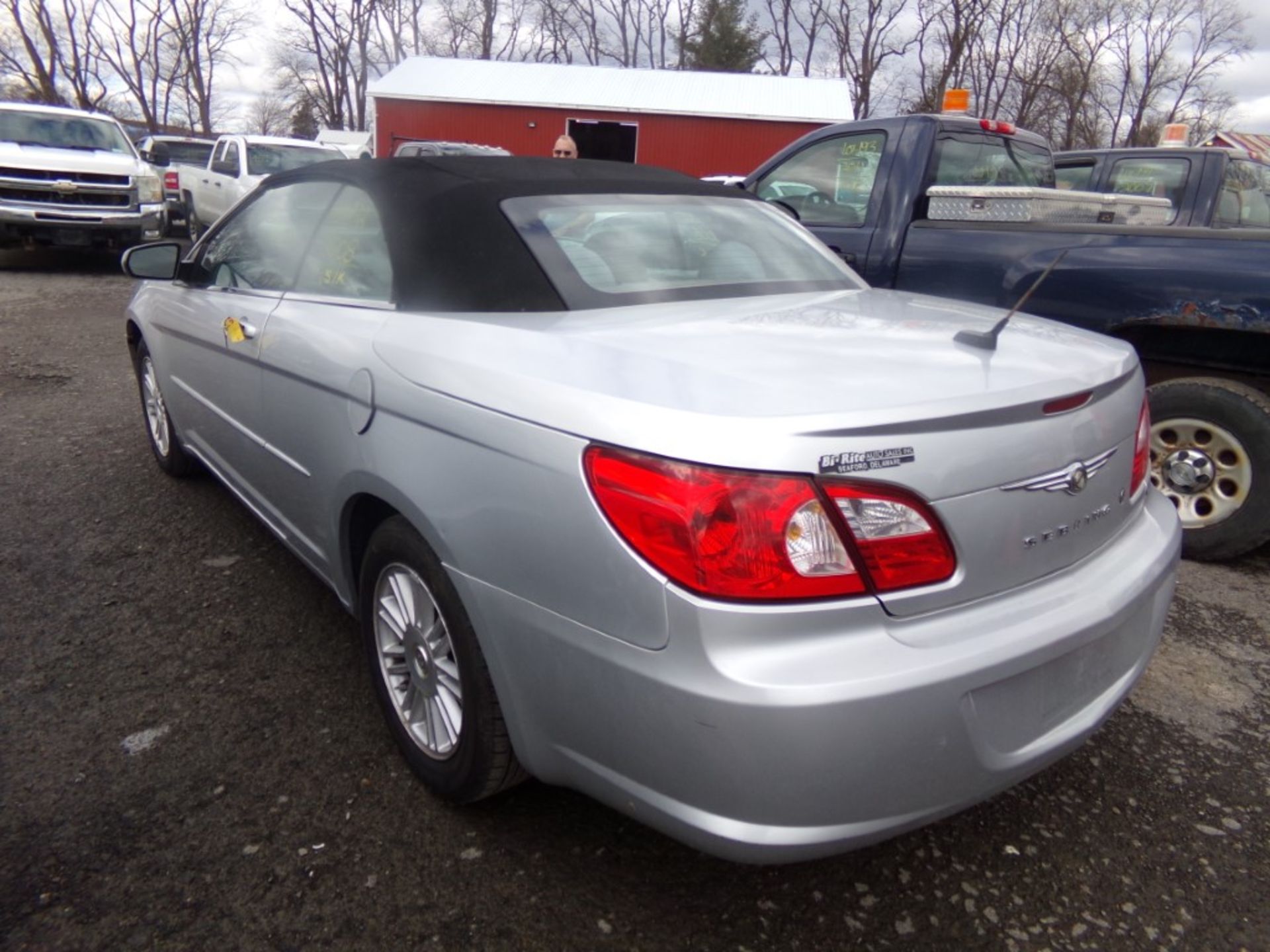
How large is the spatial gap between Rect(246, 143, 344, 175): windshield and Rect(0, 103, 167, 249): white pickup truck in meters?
1.51

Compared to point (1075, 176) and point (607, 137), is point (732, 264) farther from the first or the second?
point (607, 137)

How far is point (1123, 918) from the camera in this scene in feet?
6.63

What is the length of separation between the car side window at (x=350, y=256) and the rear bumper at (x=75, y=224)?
10666mm

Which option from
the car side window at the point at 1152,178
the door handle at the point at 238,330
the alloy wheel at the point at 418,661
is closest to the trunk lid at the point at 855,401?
the alloy wheel at the point at 418,661

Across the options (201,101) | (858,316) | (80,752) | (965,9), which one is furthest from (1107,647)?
(201,101)

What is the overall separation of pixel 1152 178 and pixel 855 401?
6723 mm

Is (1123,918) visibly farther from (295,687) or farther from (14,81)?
(14,81)

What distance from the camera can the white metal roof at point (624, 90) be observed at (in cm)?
2534

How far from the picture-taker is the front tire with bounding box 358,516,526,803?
2.07 meters

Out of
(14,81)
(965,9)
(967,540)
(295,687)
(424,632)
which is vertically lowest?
(295,687)

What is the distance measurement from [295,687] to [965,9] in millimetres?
54952

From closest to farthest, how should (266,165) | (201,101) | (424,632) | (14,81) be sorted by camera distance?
(424,632) → (266,165) → (14,81) → (201,101)

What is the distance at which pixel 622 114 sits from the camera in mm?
25719

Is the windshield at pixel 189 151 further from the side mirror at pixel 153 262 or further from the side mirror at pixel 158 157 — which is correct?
the side mirror at pixel 153 262
